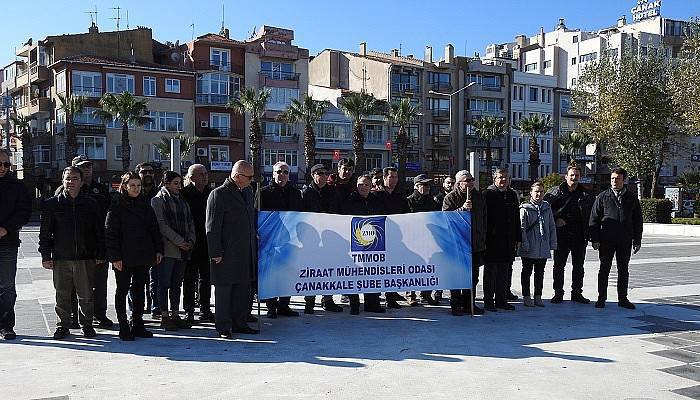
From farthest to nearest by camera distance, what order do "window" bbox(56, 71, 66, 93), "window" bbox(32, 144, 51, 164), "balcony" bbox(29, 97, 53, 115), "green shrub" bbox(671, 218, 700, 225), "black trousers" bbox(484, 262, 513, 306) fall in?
"balcony" bbox(29, 97, 53, 115) < "window" bbox(32, 144, 51, 164) < "window" bbox(56, 71, 66, 93) < "green shrub" bbox(671, 218, 700, 225) < "black trousers" bbox(484, 262, 513, 306)

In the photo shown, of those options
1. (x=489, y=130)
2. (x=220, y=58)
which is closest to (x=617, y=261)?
(x=220, y=58)

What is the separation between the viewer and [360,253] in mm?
8258

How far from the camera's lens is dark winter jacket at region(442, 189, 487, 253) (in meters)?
8.59

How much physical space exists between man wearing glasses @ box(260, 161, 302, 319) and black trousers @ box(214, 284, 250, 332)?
863mm

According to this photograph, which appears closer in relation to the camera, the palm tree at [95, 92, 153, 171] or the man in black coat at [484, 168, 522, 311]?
the man in black coat at [484, 168, 522, 311]

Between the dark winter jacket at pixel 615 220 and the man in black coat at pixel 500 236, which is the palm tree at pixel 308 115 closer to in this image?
the dark winter jacket at pixel 615 220

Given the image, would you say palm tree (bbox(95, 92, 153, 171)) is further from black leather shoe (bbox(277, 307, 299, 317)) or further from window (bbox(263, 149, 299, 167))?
black leather shoe (bbox(277, 307, 299, 317))

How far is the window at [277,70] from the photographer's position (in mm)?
57825

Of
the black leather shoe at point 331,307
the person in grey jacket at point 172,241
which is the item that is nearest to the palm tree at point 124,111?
the black leather shoe at point 331,307

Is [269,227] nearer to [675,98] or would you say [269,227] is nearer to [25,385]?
[25,385]

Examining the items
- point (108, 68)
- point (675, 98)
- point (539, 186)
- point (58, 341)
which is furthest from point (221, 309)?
point (108, 68)

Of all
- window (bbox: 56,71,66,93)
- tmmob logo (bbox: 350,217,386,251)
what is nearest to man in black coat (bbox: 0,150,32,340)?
tmmob logo (bbox: 350,217,386,251)

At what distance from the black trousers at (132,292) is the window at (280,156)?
162 ft

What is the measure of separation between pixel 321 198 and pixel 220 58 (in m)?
49.6
